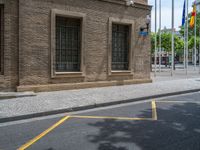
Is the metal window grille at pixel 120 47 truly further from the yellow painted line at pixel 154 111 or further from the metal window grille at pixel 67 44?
the yellow painted line at pixel 154 111

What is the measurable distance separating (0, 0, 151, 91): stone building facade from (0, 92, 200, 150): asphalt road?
4.06m

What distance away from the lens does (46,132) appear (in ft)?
20.8

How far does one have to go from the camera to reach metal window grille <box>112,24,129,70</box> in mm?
15202

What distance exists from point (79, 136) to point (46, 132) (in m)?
0.89

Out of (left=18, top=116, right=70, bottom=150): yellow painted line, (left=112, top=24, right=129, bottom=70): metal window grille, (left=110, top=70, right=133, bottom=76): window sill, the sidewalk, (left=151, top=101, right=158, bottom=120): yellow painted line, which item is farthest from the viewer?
(left=112, top=24, right=129, bottom=70): metal window grille

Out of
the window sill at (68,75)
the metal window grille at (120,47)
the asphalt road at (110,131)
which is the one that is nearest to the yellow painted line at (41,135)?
the asphalt road at (110,131)

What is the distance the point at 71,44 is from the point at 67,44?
0.72 feet

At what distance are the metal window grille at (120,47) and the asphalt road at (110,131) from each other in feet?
21.1

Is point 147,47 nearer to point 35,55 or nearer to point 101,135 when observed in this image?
point 35,55

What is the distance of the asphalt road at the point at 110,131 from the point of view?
5.36 meters

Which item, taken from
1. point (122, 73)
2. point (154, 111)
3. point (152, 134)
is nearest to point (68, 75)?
point (122, 73)

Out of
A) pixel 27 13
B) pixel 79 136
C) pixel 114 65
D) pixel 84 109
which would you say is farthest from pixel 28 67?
pixel 79 136

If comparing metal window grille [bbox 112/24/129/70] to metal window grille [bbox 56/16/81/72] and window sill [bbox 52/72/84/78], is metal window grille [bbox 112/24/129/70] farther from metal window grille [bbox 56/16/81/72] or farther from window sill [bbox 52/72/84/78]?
window sill [bbox 52/72/84/78]

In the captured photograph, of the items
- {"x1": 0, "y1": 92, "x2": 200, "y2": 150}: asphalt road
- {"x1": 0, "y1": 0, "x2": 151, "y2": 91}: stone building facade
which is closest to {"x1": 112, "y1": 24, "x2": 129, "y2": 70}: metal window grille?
{"x1": 0, "y1": 0, "x2": 151, "y2": 91}: stone building facade
